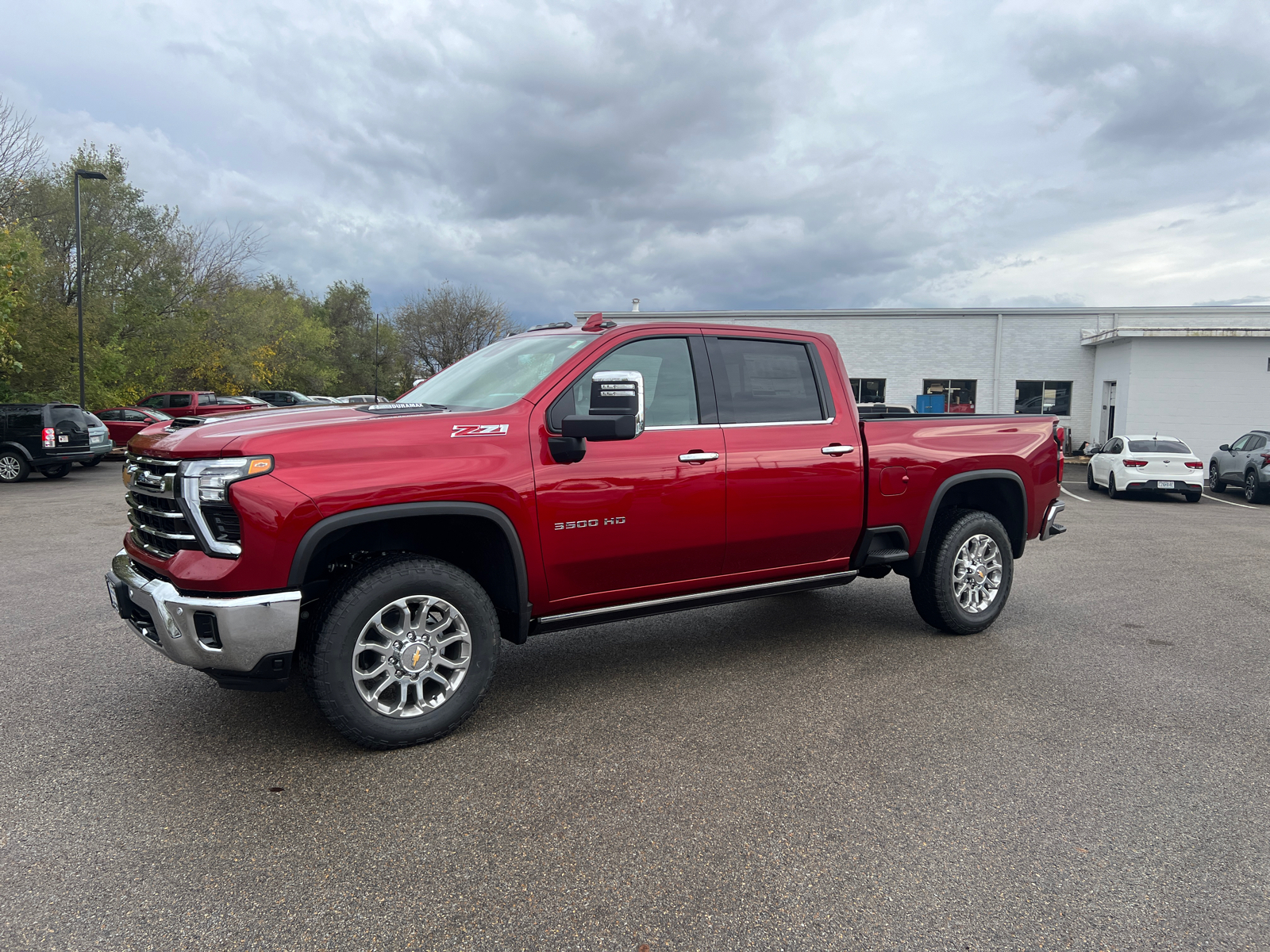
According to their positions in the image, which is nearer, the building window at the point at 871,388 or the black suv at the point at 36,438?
the black suv at the point at 36,438

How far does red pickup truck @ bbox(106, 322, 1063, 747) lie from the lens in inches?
133

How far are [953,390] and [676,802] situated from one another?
30396 millimetres

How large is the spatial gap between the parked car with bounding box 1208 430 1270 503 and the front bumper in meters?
19.9

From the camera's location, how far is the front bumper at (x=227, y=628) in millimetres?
3293

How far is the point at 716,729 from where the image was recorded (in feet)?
13.0

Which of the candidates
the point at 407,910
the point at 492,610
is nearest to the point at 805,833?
the point at 407,910

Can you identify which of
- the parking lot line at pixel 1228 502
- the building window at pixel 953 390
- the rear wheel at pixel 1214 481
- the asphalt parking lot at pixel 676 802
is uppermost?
the building window at pixel 953 390

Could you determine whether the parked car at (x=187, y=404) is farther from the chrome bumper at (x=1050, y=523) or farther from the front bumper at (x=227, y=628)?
the chrome bumper at (x=1050, y=523)

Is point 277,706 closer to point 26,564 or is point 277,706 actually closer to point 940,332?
point 26,564

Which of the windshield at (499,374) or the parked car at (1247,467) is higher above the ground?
the windshield at (499,374)

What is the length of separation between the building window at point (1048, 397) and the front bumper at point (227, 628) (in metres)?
30.9

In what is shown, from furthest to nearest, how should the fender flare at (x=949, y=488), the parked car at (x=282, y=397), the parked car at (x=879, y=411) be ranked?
1. the parked car at (x=282, y=397)
2. the parked car at (x=879, y=411)
3. the fender flare at (x=949, y=488)

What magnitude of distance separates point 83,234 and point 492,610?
110 ft

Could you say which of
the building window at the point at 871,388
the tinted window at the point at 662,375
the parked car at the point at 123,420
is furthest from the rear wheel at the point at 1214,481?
the parked car at the point at 123,420
